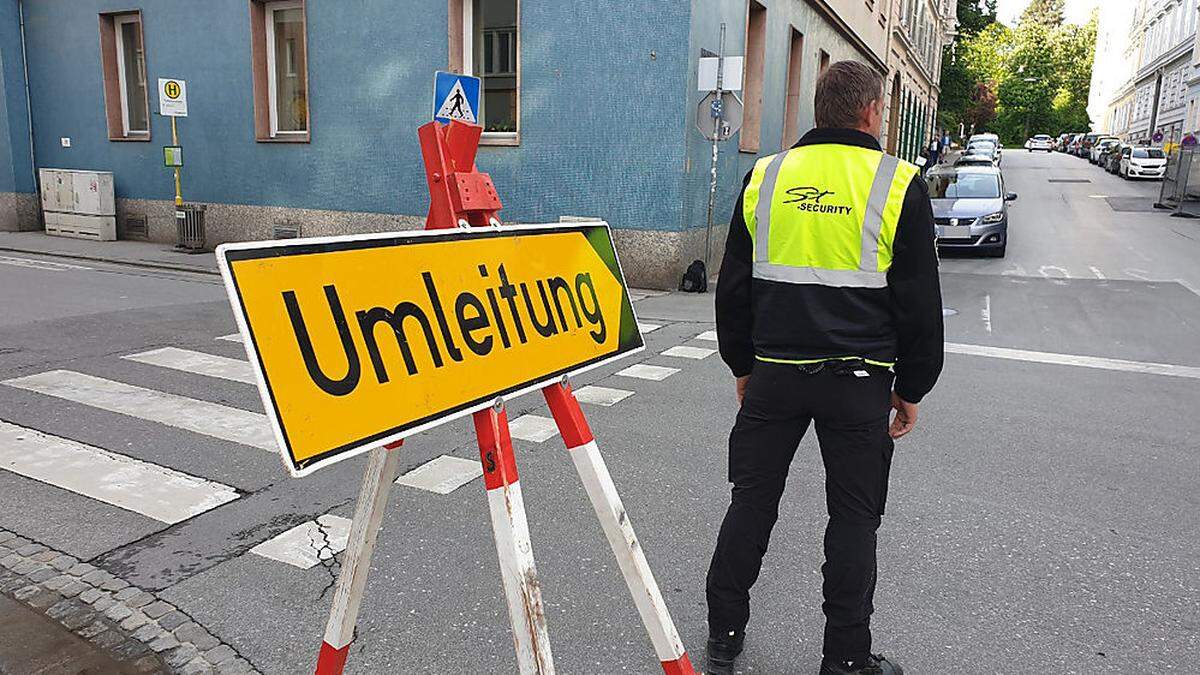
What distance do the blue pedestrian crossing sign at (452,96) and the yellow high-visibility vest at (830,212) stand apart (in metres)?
6.23

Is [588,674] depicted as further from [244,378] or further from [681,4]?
[681,4]

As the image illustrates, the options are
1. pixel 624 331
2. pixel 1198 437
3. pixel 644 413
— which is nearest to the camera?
pixel 624 331

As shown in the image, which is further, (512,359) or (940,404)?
(940,404)

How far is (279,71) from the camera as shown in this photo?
15.2 metres

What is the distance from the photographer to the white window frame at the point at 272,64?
1474 centimetres

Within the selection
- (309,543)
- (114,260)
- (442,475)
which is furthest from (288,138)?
(309,543)

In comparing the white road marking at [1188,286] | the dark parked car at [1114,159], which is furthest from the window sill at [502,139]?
the dark parked car at [1114,159]

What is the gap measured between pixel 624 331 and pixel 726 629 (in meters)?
1.07

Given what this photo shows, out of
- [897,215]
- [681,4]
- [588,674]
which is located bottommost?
[588,674]

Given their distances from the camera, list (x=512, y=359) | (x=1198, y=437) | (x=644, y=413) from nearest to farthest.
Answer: (x=512, y=359) → (x=1198, y=437) → (x=644, y=413)

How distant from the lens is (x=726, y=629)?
2.89m

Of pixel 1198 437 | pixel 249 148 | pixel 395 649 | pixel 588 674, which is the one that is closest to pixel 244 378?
pixel 395 649

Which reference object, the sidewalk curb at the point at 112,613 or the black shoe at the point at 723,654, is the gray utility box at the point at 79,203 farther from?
the black shoe at the point at 723,654

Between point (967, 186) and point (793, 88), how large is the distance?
4052 mm
